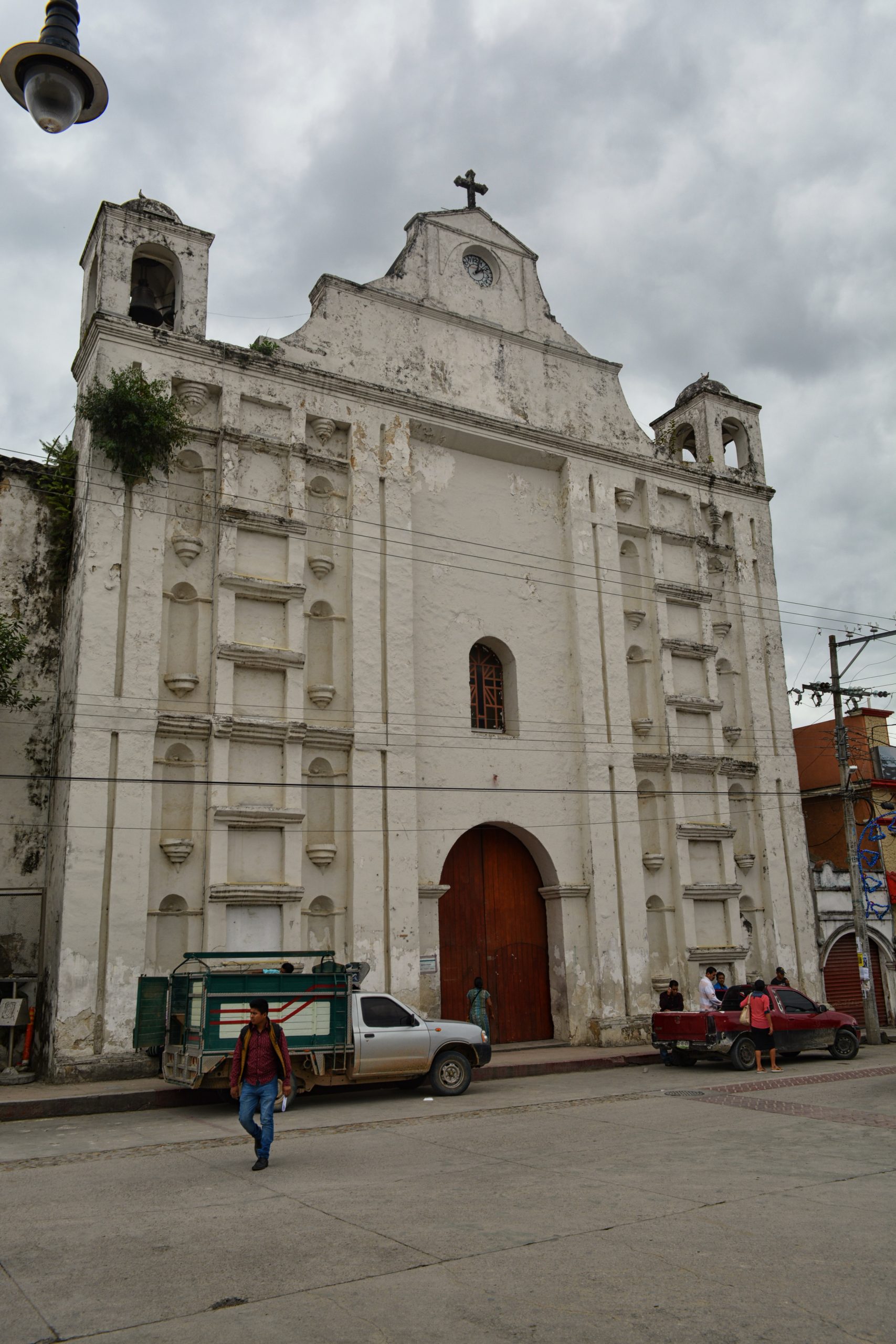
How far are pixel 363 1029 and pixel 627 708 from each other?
9.26 meters

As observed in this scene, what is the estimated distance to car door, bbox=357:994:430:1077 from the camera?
13.0 meters

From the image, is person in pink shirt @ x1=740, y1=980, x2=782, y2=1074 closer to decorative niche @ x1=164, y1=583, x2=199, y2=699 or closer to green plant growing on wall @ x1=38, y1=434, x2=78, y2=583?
decorative niche @ x1=164, y1=583, x2=199, y2=699

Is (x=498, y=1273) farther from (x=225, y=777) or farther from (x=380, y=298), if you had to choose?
(x=380, y=298)

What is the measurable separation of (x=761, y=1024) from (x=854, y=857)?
7201 mm

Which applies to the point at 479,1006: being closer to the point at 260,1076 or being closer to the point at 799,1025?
the point at 799,1025

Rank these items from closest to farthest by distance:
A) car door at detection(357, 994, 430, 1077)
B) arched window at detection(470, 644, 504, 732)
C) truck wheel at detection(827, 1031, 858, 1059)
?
car door at detection(357, 994, 430, 1077) → truck wheel at detection(827, 1031, 858, 1059) → arched window at detection(470, 644, 504, 732)

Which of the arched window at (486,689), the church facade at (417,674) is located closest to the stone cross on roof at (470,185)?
the church facade at (417,674)

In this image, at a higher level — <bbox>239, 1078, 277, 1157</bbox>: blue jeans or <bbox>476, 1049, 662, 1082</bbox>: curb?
<bbox>239, 1078, 277, 1157</bbox>: blue jeans

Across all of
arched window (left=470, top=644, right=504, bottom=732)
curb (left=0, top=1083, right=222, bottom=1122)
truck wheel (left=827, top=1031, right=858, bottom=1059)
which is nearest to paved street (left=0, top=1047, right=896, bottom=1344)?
curb (left=0, top=1083, right=222, bottom=1122)

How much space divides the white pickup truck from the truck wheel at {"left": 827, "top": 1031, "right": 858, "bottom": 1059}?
7224mm

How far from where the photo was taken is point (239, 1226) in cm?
695

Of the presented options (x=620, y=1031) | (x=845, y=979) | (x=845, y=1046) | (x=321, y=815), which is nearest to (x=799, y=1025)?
(x=845, y=1046)

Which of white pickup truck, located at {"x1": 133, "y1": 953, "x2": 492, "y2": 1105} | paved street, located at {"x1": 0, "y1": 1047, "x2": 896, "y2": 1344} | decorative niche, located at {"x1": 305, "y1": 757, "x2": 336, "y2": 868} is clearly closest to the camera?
paved street, located at {"x1": 0, "y1": 1047, "x2": 896, "y2": 1344}

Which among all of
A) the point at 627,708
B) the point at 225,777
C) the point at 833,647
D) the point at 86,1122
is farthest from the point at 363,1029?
the point at 833,647
